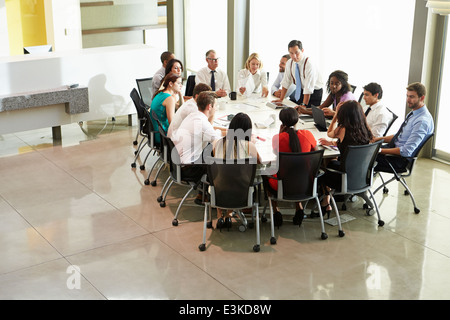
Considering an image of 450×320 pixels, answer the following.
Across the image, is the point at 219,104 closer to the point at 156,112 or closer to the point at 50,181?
the point at 156,112

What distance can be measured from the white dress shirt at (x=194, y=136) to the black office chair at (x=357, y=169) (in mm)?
1212

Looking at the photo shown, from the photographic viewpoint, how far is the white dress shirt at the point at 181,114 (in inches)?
243

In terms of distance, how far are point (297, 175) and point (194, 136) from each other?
1.14 meters

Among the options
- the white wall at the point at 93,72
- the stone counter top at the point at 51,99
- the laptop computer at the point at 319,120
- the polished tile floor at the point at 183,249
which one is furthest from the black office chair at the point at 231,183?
the white wall at the point at 93,72

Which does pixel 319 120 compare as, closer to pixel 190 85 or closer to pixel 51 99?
pixel 190 85

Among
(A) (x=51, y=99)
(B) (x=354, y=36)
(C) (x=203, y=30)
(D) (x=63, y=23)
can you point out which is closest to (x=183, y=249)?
(A) (x=51, y=99)

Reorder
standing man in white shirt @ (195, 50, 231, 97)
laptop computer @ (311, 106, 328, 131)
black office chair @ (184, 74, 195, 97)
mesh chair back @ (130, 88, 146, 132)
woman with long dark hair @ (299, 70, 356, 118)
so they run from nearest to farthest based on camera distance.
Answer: laptop computer @ (311, 106, 328, 131)
woman with long dark hair @ (299, 70, 356, 118)
mesh chair back @ (130, 88, 146, 132)
standing man in white shirt @ (195, 50, 231, 97)
black office chair @ (184, 74, 195, 97)

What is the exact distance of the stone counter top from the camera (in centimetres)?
789

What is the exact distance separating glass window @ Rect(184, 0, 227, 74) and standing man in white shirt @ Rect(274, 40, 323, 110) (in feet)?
10.7

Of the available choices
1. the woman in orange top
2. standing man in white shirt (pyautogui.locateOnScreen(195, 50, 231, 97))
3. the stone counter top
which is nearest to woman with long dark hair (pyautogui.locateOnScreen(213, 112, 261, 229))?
the woman in orange top

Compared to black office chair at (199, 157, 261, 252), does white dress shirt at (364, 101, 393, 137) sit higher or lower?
higher

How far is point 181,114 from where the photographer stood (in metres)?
6.22

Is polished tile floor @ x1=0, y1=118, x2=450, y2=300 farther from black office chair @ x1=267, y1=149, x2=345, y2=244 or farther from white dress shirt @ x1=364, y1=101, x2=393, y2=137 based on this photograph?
white dress shirt @ x1=364, y1=101, x2=393, y2=137

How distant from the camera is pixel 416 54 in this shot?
7348mm
